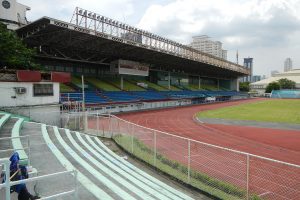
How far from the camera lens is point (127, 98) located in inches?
1858

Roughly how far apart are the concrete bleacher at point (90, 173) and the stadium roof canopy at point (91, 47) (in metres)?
21.6

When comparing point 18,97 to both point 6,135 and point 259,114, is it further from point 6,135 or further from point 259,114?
point 259,114

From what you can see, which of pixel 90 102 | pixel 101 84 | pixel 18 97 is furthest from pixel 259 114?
pixel 18 97

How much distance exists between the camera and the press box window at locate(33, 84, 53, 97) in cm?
2236

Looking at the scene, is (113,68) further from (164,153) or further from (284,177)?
(284,177)

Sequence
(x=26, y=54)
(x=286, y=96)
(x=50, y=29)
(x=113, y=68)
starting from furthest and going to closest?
(x=286, y=96) < (x=113, y=68) < (x=50, y=29) < (x=26, y=54)

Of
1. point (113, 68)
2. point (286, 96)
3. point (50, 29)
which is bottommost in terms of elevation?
point (286, 96)

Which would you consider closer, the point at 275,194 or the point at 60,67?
the point at 275,194

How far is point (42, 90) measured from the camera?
75.0ft

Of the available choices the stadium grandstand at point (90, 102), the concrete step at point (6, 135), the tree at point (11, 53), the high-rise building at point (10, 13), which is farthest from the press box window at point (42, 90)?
the high-rise building at point (10, 13)

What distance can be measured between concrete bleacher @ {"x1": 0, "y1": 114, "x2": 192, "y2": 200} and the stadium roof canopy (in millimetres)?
21606

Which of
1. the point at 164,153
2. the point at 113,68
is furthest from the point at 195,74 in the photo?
the point at 164,153

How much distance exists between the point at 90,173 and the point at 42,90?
49.0ft

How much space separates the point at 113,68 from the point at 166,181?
41.0 meters
